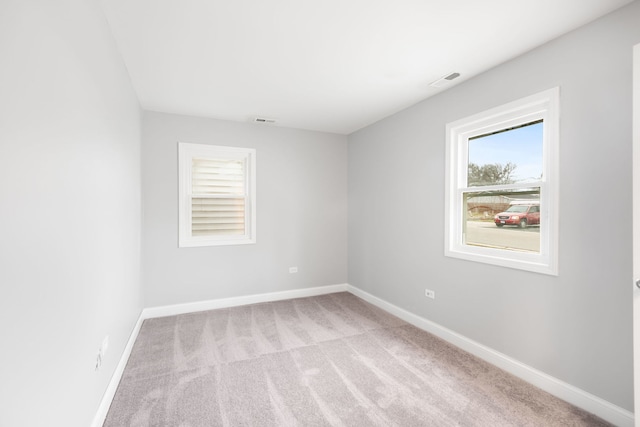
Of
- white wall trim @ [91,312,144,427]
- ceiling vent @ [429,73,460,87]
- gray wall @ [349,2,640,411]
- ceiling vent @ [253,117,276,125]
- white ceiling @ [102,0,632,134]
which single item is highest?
white ceiling @ [102,0,632,134]

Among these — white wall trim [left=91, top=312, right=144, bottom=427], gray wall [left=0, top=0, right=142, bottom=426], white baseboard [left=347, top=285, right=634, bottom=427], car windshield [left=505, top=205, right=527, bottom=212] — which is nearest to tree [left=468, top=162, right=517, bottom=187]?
car windshield [left=505, top=205, right=527, bottom=212]

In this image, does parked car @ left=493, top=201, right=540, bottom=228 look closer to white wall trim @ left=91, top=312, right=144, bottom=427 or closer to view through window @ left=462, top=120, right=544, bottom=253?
view through window @ left=462, top=120, right=544, bottom=253

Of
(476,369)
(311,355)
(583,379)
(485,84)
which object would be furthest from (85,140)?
(583,379)

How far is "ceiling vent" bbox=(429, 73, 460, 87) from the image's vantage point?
8.80 ft

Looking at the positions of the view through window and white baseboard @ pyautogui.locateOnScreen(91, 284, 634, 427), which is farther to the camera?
the view through window

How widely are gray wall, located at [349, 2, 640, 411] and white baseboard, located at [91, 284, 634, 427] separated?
59 mm

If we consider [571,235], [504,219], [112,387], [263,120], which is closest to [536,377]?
[571,235]

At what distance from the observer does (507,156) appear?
8.53 ft

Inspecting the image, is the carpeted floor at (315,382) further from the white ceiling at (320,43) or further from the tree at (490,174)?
the white ceiling at (320,43)

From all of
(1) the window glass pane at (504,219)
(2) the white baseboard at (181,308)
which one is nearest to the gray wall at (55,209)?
(2) the white baseboard at (181,308)

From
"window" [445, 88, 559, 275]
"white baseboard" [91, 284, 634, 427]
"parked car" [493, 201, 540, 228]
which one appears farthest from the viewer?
"parked car" [493, 201, 540, 228]

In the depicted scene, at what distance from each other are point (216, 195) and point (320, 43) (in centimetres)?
251

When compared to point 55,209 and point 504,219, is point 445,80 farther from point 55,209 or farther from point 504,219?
point 55,209

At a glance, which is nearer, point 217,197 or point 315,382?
point 315,382
